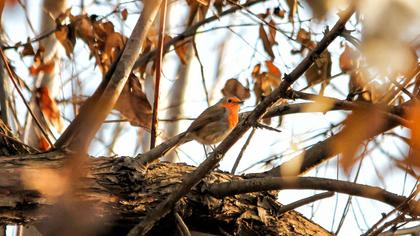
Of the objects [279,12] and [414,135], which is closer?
[414,135]

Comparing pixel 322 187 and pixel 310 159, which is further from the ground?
pixel 310 159

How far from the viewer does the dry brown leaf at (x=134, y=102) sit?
4020 millimetres

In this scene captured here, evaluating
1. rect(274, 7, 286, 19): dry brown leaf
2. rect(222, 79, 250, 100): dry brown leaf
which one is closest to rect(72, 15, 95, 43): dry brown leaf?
rect(222, 79, 250, 100): dry brown leaf

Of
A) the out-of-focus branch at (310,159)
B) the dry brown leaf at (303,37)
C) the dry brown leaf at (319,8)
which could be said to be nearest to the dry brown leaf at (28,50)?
the dry brown leaf at (303,37)

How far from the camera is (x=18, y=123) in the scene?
547cm

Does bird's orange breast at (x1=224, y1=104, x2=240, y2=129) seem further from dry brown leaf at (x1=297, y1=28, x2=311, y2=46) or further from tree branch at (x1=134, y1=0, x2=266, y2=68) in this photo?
tree branch at (x1=134, y1=0, x2=266, y2=68)

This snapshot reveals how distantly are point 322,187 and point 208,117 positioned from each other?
256cm

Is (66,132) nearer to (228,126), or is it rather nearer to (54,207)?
(54,207)

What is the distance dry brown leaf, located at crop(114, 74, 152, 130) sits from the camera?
4.02 metres

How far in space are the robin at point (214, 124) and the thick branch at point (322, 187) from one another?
1.96 meters

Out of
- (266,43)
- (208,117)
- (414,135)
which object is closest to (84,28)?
(208,117)

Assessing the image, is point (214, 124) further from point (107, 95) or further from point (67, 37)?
point (107, 95)

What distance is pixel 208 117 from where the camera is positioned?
5219mm

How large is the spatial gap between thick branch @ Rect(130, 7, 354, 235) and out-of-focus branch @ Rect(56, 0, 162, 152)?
52cm
